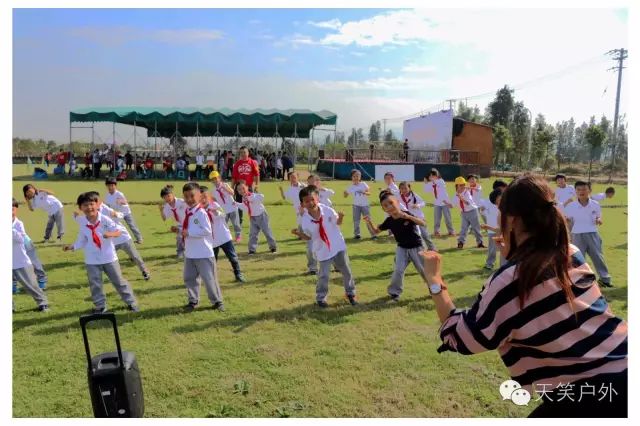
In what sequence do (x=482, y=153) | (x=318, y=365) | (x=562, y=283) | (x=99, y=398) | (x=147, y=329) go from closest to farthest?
1. (x=562, y=283)
2. (x=99, y=398)
3. (x=318, y=365)
4. (x=147, y=329)
5. (x=482, y=153)

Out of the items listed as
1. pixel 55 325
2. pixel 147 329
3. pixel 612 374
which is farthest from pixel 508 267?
pixel 55 325

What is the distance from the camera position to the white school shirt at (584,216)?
7.55 metres

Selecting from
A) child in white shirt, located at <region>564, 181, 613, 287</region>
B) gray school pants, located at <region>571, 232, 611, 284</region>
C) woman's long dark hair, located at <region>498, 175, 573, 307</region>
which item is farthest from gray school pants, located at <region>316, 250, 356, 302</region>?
woman's long dark hair, located at <region>498, 175, 573, 307</region>

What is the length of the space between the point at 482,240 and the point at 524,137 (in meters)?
37.3

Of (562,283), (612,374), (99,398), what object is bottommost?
(99,398)

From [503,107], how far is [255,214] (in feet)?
155

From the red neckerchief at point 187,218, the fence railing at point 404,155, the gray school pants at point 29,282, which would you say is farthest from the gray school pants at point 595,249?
the fence railing at point 404,155

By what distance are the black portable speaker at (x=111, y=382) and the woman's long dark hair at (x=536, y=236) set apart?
244 cm

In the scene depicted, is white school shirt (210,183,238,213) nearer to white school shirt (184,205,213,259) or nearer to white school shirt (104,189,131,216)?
white school shirt (104,189,131,216)

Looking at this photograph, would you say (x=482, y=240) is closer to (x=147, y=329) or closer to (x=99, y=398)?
(x=147, y=329)

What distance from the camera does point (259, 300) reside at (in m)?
6.93

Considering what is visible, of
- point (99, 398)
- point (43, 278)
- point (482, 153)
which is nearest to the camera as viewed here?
point (99, 398)

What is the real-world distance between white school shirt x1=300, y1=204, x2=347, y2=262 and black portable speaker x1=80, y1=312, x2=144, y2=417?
11.6 feet

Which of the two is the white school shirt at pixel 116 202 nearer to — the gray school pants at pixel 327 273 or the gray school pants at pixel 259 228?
the gray school pants at pixel 259 228
